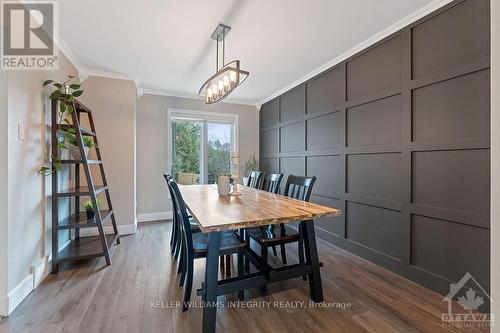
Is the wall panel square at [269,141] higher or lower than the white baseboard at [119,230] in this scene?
higher

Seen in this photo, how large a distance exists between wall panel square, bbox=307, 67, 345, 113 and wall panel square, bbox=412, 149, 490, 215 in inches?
52.0

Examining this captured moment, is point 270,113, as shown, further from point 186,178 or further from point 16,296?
point 16,296

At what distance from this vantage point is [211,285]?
151 cm

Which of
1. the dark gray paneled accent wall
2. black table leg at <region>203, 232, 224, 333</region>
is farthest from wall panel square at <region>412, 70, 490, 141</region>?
black table leg at <region>203, 232, 224, 333</region>

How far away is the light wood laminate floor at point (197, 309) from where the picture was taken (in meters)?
1.56

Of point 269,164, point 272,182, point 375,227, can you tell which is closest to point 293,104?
point 269,164

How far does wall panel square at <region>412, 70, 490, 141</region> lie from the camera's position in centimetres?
170

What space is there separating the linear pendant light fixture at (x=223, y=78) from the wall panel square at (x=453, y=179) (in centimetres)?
183

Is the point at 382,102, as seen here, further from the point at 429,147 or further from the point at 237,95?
the point at 237,95

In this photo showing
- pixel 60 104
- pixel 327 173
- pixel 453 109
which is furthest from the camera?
pixel 327 173

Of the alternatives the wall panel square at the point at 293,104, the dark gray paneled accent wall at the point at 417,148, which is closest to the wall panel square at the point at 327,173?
the dark gray paneled accent wall at the point at 417,148

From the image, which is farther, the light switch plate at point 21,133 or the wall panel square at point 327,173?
the wall panel square at point 327,173

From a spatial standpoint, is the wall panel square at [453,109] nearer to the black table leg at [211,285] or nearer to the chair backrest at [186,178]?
the black table leg at [211,285]

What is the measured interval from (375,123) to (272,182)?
4.35 ft
